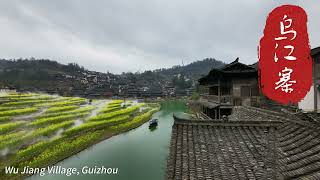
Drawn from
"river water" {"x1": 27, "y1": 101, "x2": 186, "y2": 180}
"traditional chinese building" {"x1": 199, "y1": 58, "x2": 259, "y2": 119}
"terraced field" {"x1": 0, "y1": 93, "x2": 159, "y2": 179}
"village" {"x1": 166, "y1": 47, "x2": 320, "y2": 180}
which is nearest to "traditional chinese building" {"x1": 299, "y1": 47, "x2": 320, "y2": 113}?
"traditional chinese building" {"x1": 199, "y1": 58, "x2": 259, "y2": 119}

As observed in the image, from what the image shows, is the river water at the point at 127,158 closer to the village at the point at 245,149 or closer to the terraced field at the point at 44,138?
the terraced field at the point at 44,138

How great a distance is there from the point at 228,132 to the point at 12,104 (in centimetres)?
5412

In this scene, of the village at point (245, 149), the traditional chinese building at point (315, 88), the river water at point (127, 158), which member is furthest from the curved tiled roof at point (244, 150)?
the river water at point (127, 158)

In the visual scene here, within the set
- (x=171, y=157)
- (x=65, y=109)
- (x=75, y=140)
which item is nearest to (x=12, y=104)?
(x=65, y=109)

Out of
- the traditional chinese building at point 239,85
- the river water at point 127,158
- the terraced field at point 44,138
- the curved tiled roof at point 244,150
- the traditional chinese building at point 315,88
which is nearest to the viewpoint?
the curved tiled roof at point 244,150

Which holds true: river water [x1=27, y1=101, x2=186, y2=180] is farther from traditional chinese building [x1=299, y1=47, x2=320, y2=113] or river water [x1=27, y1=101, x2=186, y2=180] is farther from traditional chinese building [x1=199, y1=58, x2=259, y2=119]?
traditional chinese building [x1=299, y1=47, x2=320, y2=113]

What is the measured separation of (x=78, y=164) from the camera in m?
22.2

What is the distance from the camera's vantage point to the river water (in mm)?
19500

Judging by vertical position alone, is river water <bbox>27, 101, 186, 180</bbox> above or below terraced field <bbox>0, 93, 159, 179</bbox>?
Result: below

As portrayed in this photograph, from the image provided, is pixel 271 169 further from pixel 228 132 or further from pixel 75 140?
pixel 75 140

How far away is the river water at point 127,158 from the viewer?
19.5 meters

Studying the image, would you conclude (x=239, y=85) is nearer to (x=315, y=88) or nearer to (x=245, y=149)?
(x=315, y=88)

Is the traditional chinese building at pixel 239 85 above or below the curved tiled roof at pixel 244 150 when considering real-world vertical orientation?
above

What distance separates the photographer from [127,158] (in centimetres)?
2441
